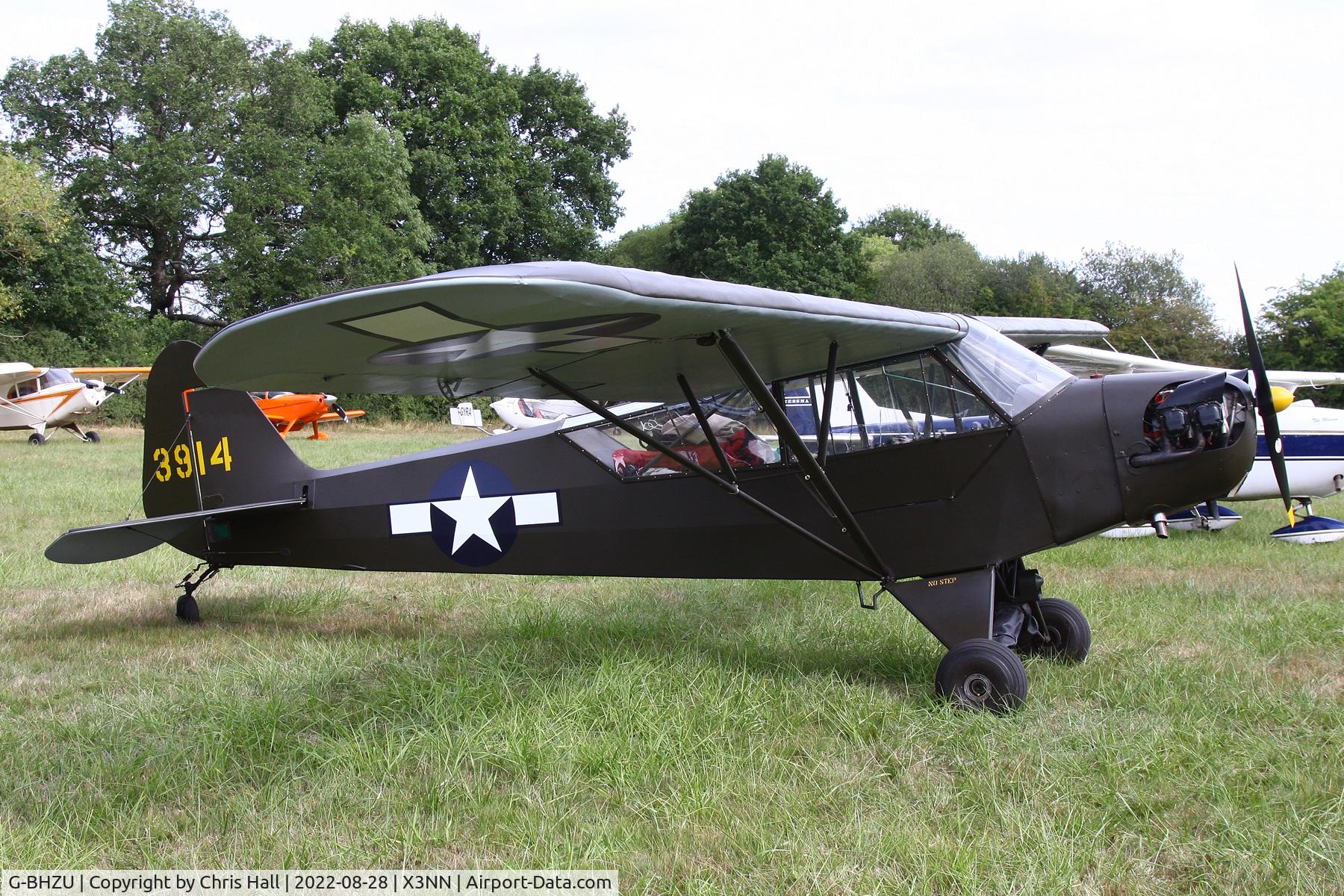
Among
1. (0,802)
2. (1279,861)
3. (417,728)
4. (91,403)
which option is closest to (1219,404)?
(1279,861)

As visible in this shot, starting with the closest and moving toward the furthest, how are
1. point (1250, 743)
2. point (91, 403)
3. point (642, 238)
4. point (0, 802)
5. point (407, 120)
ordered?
point (0, 802), point (1250, 743), point (91, 403), point (407, 120), point (642, 238)

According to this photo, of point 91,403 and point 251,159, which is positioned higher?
point 251,159

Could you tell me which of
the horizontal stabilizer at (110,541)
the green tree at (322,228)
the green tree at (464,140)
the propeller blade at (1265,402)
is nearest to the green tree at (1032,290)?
the green tree at (464,140)

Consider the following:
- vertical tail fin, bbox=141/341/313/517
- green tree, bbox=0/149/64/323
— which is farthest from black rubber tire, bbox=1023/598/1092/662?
green tree, bbox=0/149/64/323

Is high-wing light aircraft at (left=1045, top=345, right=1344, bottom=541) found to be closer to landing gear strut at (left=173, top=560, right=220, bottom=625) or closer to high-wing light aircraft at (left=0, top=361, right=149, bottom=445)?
landing gear strut at (left=173, top=560, right=220, bottom=625)

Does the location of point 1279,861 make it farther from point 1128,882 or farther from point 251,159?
point 251,159

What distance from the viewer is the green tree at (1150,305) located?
35781 mm

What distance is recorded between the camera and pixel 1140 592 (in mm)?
6859

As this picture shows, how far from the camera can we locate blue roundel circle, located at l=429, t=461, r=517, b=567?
555 centimetres

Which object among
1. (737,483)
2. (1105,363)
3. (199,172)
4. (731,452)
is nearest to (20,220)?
(199,172)

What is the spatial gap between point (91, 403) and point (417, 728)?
22.9 m

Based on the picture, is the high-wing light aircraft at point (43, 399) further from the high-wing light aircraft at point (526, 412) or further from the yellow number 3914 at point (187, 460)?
the yellow number 3914 at point (187, 460)

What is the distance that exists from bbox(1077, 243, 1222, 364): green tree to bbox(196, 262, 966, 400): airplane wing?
31228 millimetres

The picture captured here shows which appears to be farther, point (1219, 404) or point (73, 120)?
point (73, 120)
